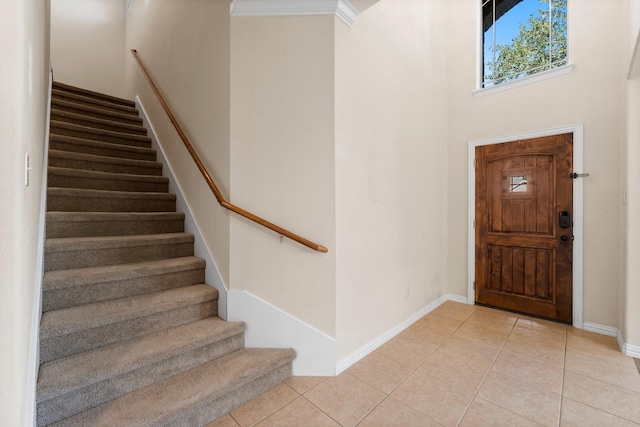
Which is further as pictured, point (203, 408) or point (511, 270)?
point (511, 270)

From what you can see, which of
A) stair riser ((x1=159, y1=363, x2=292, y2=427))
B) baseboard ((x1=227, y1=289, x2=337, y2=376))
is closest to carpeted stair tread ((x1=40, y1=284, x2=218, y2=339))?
baseboard ((x1=227, y1=289, x2=337, y2=376))

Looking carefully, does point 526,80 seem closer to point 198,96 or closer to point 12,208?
point 198,96

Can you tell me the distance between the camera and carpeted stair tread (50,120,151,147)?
2949 millimetres

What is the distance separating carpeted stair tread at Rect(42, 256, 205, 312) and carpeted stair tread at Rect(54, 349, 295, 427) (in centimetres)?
69

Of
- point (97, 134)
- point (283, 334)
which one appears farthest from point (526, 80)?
point (97, 134)

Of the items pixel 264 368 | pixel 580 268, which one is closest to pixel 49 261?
pixel 264 368

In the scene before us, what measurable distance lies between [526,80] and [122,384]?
430cm

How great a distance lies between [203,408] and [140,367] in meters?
0.41

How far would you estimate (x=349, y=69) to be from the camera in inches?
82.7

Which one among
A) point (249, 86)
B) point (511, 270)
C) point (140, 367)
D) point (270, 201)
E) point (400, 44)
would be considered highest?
point (400, 44)

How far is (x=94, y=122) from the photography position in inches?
133

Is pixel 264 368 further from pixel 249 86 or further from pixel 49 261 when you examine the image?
pixel 249 86

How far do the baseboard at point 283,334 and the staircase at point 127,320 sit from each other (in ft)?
0.25

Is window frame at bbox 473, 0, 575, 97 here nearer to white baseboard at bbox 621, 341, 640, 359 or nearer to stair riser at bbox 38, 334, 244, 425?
white baseboard at bbox 621, 341, 640, 359
